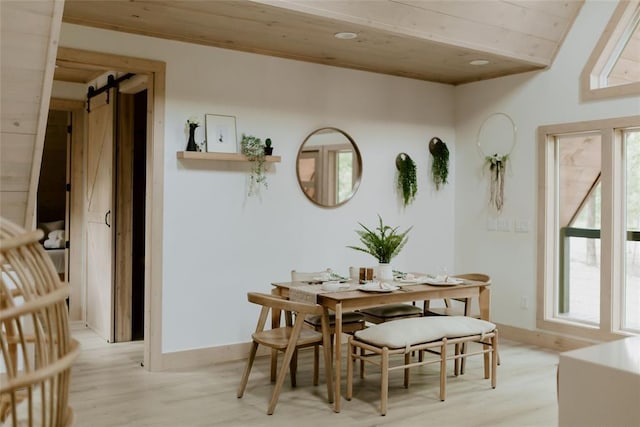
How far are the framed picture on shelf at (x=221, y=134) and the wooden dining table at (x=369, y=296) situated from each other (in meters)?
1.25

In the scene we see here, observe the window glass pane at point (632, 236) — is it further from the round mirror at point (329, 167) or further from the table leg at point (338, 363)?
the table leg at point (338, 363)

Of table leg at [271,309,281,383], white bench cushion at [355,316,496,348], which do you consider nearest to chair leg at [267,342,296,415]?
white bench cushion at [355,316,496,348]

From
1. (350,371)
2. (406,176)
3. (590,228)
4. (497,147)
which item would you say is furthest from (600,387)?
(497,147)

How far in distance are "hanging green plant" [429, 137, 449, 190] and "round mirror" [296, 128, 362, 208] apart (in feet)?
3.02

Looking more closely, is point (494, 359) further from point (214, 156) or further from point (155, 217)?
point (155, 217)

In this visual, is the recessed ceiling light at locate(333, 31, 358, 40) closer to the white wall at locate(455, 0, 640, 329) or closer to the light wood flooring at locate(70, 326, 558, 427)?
the white wall at locate(455, 0, 640, 329)

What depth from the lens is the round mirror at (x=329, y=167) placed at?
533 centimetres

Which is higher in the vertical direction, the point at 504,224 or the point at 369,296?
the point at 504,224

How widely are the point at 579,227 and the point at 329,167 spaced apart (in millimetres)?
2233


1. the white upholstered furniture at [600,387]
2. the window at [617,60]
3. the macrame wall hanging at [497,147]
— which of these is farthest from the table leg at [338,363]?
the window at [617,60]

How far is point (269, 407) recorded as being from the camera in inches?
144

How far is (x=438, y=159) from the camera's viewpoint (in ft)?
20.2

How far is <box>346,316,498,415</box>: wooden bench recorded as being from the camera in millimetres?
3633

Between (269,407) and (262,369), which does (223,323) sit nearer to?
(262,369)
